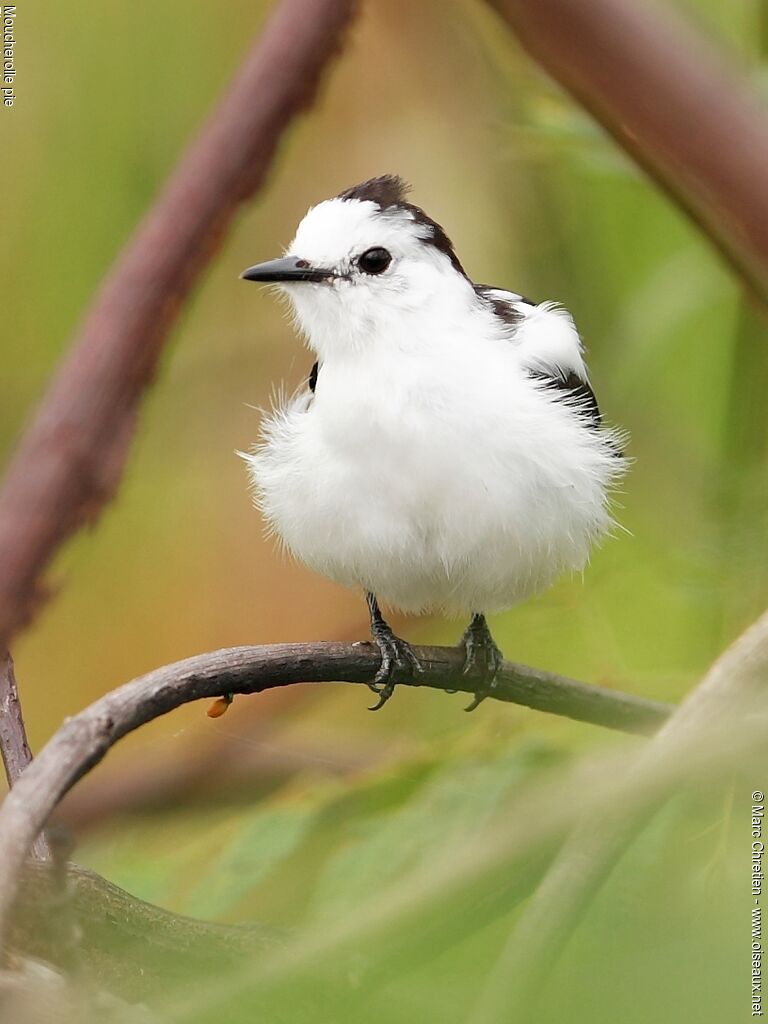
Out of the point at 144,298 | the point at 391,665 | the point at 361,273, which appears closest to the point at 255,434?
the point at 361,273

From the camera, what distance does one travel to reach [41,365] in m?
2.41

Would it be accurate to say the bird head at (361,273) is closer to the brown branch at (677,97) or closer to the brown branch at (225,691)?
the brown branch at (225,691)

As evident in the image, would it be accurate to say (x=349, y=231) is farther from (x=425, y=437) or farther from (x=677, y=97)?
(x=677, y=97)

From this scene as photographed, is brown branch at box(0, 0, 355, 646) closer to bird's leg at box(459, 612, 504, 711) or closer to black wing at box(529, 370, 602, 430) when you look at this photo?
bird's leg at box(459, 612, 504, 711)

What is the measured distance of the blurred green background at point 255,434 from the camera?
140 centimetres

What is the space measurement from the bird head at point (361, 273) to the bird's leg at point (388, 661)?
0.51m

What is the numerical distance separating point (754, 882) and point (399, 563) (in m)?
1.37

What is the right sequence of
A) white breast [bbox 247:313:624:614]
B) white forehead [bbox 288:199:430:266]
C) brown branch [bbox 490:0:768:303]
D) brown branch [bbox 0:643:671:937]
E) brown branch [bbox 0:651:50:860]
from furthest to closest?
white forehead [bbox 288:199:430:266]
white breast [bbox 247:313:624:614]
brown branch [bbox 0:651:50:860]
brown branch [bbox 0:643:671:937]
brown branch [bbox 490:0:768:303]

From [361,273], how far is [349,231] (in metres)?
0.07

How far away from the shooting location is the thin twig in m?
0.61

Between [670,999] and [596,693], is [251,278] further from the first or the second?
[670,999]

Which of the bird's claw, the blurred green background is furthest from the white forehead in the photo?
the bird's claw

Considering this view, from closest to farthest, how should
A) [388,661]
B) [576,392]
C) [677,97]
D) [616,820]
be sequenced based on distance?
[677,97] < [616,820] < [388,661] < [576,392]

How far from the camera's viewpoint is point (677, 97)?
51 centimetres
